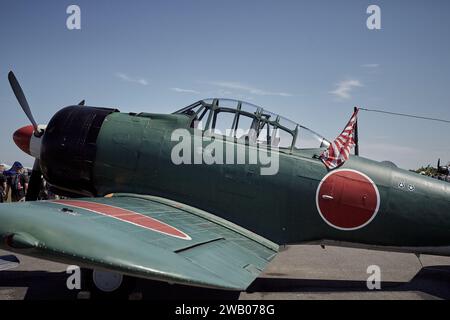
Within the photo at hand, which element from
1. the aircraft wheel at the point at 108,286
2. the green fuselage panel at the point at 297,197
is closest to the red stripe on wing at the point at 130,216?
the aircraft wheel at the point at 108,286

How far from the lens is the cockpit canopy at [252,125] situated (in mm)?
5883

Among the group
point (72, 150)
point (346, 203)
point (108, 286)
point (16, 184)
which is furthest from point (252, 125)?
point (16, 184)

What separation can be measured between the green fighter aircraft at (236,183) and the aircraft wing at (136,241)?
0.18 ft

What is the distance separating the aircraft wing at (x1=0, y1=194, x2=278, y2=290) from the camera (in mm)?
2932

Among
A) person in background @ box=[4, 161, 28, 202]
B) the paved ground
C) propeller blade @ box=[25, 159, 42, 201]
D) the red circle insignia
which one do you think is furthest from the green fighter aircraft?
person in background @ box=[4, 161, 28, 202]

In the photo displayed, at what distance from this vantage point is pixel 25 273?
598 centimetres

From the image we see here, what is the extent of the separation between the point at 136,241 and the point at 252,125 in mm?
3061

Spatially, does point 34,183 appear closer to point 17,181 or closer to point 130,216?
point 130,216

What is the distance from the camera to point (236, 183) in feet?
18.3

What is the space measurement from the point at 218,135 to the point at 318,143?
5.07 feet

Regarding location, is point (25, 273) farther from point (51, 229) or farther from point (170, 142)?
point (51, 229)

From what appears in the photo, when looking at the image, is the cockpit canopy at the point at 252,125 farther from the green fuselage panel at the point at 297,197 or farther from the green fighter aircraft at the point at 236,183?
the green fuselage panel at the point at 297,197

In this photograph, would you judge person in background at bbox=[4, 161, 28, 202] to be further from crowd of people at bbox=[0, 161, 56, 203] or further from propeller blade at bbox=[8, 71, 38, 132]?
propeller blade at bbox=[8, 71, 38, 132]
